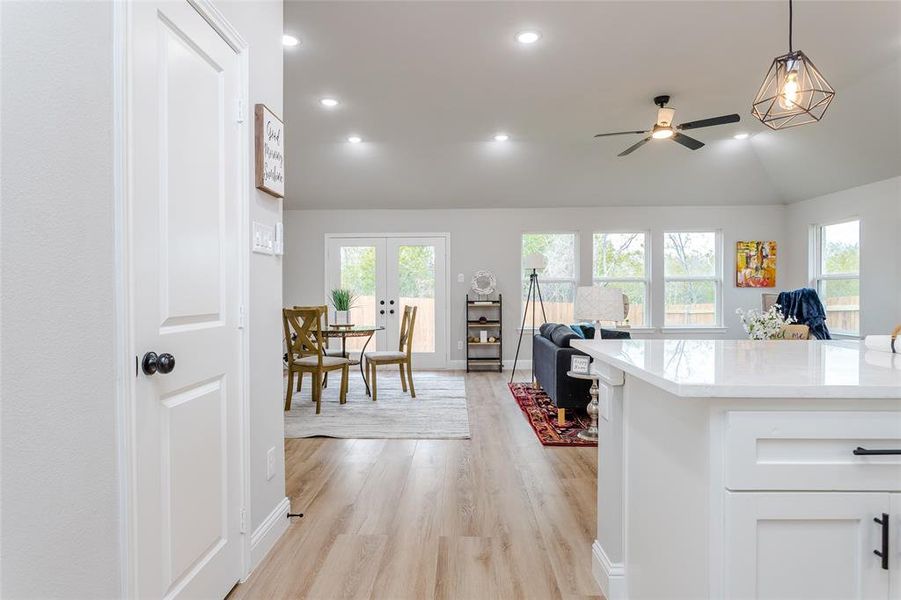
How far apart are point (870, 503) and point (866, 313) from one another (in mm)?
6207

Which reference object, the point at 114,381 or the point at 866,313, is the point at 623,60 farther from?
the point at 866,313

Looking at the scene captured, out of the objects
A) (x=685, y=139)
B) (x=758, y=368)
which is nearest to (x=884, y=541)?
(x=758, y=368)

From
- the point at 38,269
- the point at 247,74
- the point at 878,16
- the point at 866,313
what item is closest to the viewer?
the point at 38,269

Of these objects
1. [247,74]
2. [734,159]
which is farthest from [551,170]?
[247,74]

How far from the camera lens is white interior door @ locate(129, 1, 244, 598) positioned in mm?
1357

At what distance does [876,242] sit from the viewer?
5.70 meters

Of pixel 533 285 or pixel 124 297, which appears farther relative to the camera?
pixel 533 285

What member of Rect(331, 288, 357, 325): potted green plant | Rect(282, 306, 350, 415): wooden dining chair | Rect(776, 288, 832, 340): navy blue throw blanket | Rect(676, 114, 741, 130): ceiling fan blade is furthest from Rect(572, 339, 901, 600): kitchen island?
Rect(331, 288, 357, 325): potted green plant

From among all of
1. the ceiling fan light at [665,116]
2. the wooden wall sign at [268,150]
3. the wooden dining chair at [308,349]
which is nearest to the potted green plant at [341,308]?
the wooden dining chair at [308,349]

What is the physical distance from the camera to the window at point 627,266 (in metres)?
7.57

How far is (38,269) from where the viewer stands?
3.32ft

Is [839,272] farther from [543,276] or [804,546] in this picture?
[804,546]

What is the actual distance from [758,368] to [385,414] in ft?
12.1

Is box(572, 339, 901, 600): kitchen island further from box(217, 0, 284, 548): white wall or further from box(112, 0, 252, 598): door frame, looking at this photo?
box(217, 0, 284, 548): white wall
